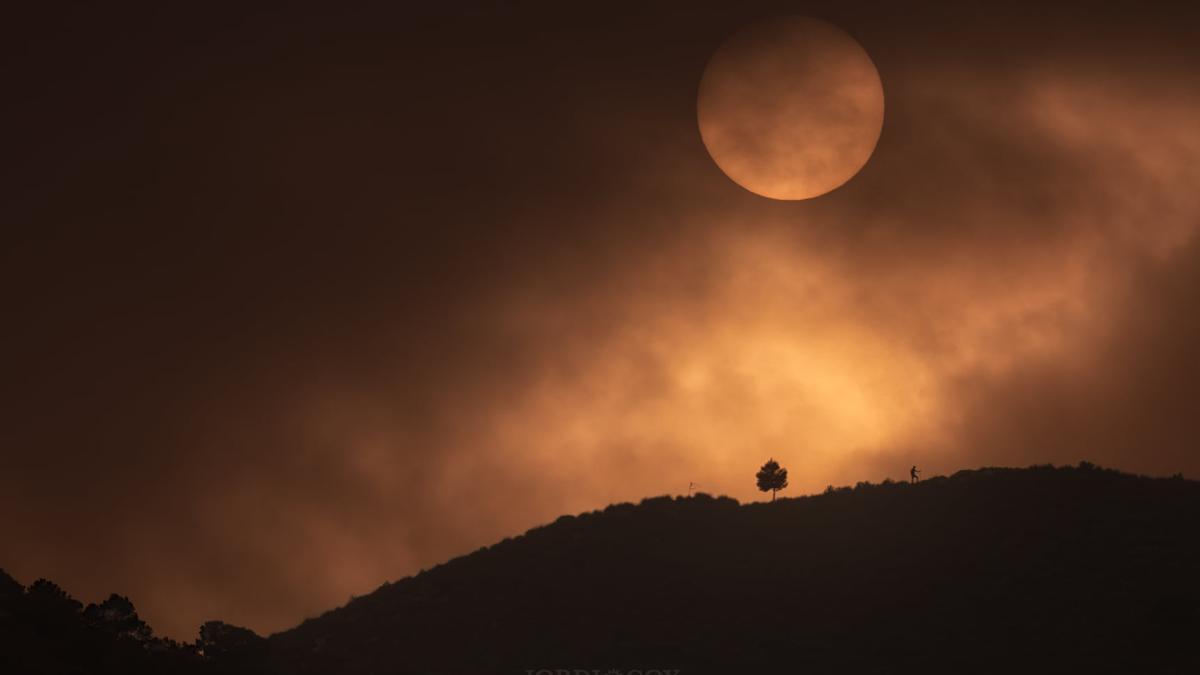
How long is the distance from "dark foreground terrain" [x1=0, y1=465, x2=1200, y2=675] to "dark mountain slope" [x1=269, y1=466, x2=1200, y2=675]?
227mm

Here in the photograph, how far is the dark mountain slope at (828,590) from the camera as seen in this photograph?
303ft

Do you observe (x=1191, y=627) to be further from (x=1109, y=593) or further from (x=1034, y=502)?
(x=1034, y=502)

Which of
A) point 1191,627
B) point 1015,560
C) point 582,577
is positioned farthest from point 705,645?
point 1191,627

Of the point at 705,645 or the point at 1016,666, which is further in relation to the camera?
the point at 705,645

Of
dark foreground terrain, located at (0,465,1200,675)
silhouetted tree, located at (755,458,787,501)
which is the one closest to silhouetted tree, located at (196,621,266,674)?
dark foreground terrain, located at (0,465,1200,675)

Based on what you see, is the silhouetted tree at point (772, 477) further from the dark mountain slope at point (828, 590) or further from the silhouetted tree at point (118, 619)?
the silhouetted tree at point (118, 619)

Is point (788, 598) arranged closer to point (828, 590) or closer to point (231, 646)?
point (828, 590)

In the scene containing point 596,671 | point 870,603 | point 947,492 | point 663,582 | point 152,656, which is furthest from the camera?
point 947,492

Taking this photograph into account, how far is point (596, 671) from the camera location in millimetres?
95125

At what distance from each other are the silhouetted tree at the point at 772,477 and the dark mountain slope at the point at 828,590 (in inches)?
335

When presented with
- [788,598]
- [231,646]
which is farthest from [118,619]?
[788,598]

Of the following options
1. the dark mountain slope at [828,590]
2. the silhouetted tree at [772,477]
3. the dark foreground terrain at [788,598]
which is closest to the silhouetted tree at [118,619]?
the dark foreground terrain at [788,598]

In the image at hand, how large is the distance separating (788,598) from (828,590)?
3493 millimetres

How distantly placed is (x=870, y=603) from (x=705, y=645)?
1443 centimetres
